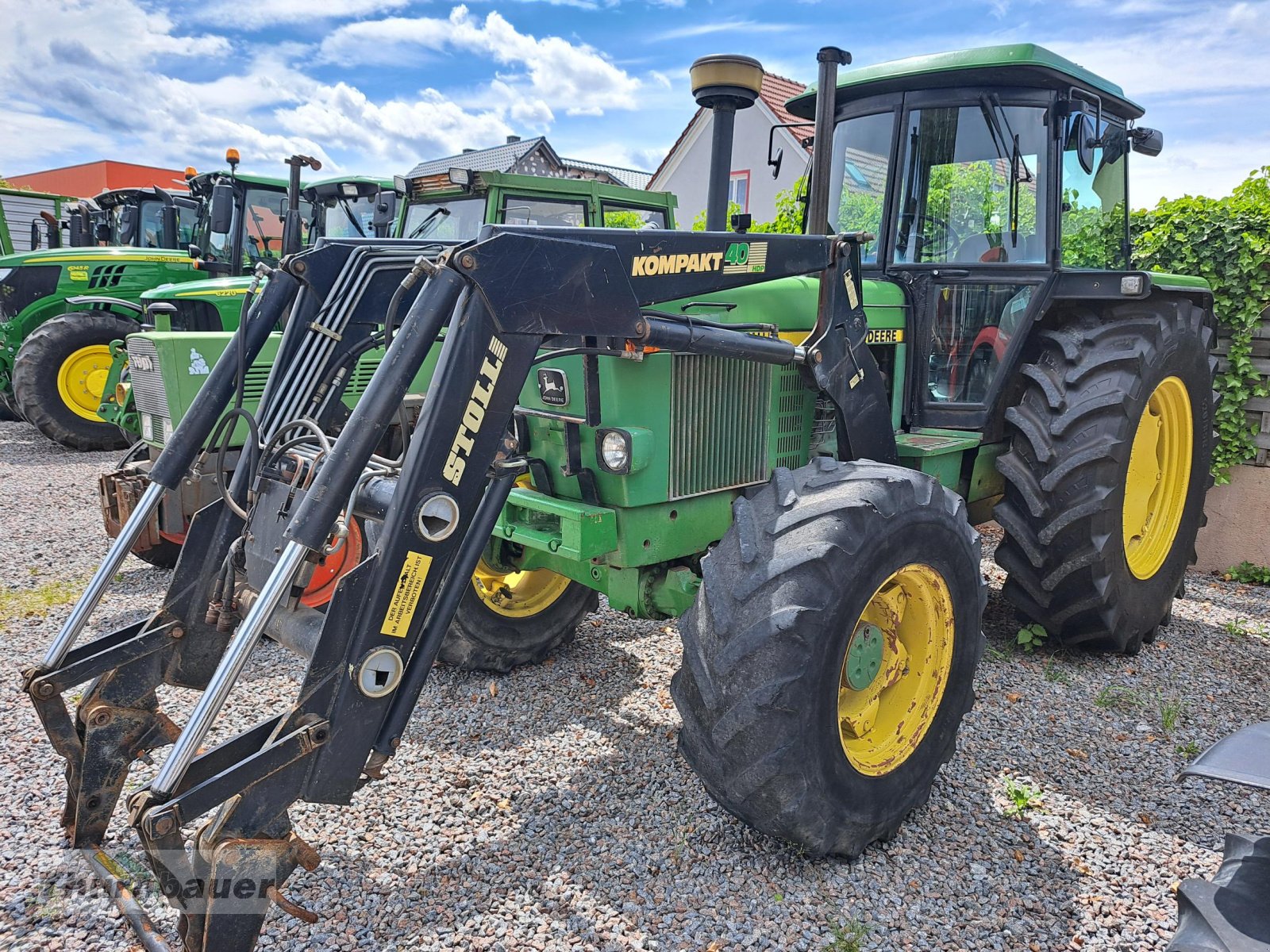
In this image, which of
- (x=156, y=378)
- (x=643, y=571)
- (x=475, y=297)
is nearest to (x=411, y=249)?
(x=475, y=297)

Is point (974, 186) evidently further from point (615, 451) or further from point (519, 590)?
point (519, 590)

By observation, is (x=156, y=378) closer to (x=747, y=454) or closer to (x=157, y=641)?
(x=157, y=641)

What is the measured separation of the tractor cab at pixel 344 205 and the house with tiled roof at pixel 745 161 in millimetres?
10387

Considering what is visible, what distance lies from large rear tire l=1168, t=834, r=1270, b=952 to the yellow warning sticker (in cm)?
176

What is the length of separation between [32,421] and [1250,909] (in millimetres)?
10687

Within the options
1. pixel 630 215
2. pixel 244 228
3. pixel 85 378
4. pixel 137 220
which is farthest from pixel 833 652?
pixel 137 220

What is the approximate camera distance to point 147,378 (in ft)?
18.2

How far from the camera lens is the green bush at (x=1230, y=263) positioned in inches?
220

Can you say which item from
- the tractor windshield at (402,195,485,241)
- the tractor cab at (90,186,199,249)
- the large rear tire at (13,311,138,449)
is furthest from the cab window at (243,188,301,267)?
the tractor windshield at (402,195,485,241)

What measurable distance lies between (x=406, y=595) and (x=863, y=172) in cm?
306

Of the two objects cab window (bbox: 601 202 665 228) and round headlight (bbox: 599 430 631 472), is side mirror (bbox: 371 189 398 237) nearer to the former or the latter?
cab window (bbox: 601 202 665 228)

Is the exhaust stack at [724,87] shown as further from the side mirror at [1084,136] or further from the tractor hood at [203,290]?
the tractor hood at [203,290]

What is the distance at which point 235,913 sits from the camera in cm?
208

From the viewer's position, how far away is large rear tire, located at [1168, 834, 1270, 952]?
1.65m
